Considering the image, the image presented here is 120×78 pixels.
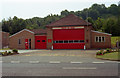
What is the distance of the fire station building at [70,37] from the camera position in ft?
106

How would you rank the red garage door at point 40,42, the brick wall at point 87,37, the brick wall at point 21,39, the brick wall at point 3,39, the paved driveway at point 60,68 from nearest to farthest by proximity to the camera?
the paved driveway at point 60,68, the brick wall at point 87,37, the red garage door at point 40,42, the brick wall at point 21,39, the brick wall at point 3,39

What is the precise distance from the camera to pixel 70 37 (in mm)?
33125

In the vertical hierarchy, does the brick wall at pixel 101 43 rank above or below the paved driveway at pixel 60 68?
above

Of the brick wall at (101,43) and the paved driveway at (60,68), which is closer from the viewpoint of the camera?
the paved driveway at (60,68)

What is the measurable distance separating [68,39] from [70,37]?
646 mm

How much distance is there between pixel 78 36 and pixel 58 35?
4588 millimetres

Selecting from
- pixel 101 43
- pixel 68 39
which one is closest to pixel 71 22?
pixel 68 39

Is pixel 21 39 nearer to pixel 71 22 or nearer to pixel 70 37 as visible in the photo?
pixel 70 37

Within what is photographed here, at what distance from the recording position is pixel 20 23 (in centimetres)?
6875

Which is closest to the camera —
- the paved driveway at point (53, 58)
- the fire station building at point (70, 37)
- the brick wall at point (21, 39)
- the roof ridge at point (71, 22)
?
the paved driveway at point (53, 58)

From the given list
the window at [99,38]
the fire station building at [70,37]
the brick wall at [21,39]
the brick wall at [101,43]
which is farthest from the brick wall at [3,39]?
the window at [99,38]

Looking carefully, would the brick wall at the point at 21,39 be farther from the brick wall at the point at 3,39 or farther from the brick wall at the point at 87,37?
the brick wall at the point at 87,37

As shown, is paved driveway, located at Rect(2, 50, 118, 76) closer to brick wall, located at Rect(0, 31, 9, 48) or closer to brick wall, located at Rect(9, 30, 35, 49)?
brick wall, located at Rect(9, 30, 35, 49)

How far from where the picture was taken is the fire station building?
32.4 metres
